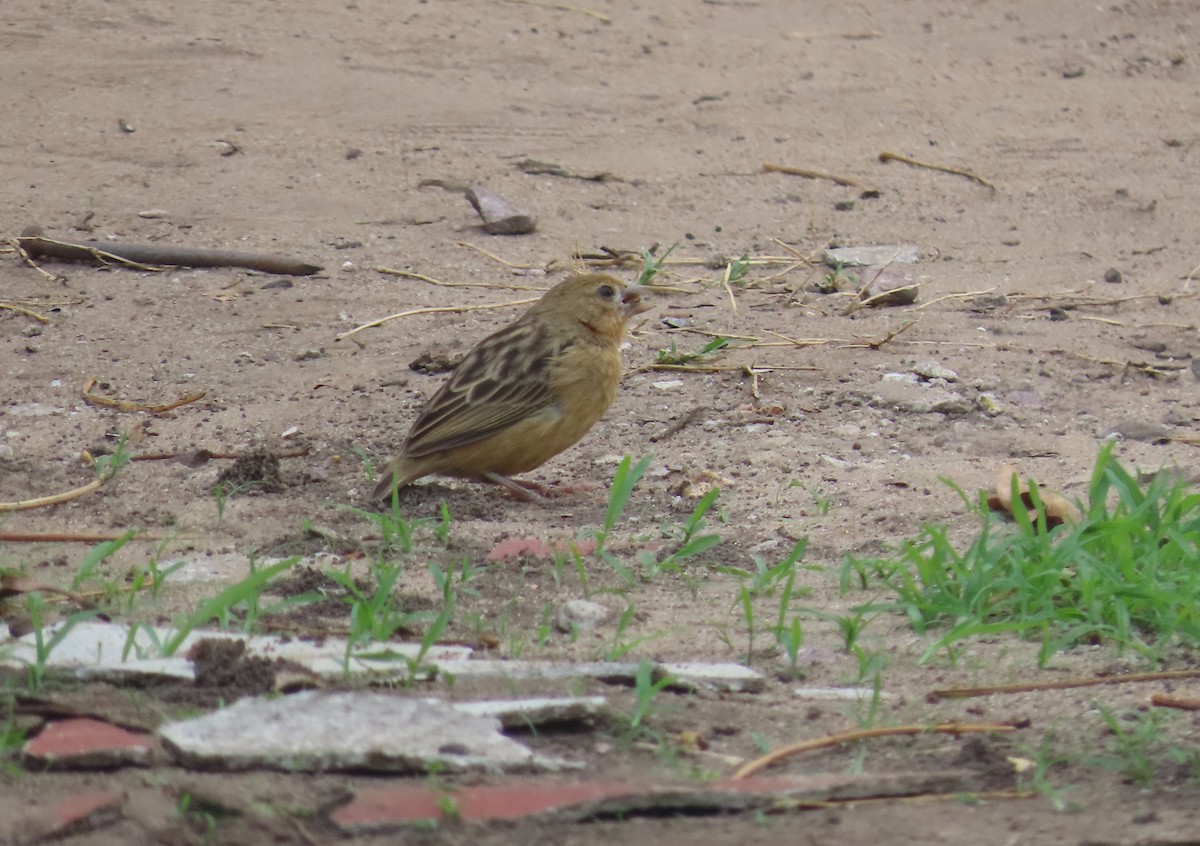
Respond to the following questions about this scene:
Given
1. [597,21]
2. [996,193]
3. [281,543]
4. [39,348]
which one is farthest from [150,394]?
[597,21]

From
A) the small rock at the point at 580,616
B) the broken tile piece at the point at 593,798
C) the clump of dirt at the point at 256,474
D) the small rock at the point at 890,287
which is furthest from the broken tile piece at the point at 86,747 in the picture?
the small rock at the point at 890,287

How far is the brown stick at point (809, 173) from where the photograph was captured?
9.74 metres

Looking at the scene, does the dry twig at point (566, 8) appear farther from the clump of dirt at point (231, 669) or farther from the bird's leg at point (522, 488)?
the clump of dirt at point (231, 669)

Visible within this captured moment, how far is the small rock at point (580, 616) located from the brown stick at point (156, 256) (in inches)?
159

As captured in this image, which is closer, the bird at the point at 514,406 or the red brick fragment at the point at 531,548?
the red brick fragment at the point at 531,548

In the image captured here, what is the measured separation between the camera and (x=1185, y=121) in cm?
1091

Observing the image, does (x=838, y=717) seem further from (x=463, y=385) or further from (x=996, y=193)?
(x=996, y=193)

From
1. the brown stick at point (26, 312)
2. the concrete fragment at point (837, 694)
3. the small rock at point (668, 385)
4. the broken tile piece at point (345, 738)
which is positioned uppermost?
the broken tile piece at point (345, 738)

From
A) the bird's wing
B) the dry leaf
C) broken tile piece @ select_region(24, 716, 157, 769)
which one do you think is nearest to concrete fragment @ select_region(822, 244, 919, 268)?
the bird's wing

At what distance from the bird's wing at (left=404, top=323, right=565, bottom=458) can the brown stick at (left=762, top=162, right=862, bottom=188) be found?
4.07m

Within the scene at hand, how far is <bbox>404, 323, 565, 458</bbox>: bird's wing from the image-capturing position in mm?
5680

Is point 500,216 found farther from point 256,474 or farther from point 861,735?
point 861,735

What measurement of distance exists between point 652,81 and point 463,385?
5575mm

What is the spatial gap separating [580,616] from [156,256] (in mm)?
4373
